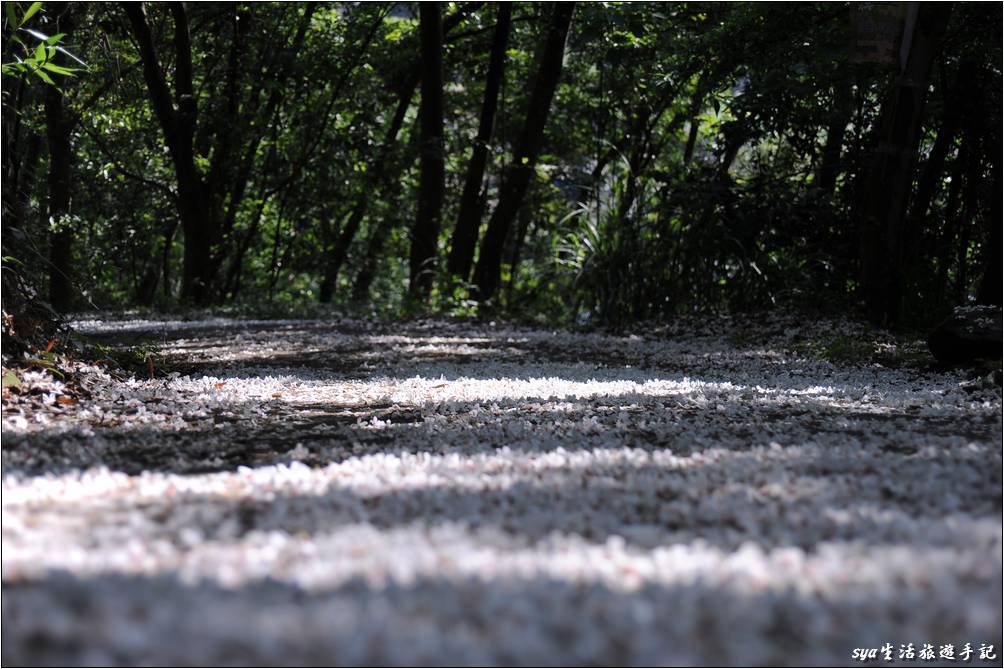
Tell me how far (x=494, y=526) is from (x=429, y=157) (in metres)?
9.30

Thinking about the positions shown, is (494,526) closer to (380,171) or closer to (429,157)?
(429,157)

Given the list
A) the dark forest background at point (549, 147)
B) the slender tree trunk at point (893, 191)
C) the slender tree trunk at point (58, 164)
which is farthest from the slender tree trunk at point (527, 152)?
the slender tree trunk at point (58, 164)

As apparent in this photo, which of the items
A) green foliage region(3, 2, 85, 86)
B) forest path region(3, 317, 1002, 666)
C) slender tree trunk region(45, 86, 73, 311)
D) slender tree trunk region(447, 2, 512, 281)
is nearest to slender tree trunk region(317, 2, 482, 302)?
slender tree trunk region(447, 2, 512, 281)

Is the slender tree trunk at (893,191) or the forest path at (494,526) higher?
the slender tree trunk at (893,191)

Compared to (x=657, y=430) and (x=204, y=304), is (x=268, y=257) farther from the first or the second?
(x=657, y=430)

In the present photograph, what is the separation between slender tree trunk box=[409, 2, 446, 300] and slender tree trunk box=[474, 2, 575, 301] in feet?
2.15

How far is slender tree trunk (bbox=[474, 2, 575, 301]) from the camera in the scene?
11.2m

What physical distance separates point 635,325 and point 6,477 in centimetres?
668

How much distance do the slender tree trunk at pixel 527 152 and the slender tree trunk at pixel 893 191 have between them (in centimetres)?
421

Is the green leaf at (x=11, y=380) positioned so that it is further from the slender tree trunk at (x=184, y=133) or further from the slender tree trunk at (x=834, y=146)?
the slender tree trunk at (x=184, y=133)

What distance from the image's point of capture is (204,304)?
12695 millimetres

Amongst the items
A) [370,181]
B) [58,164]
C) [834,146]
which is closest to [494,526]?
[834,146]

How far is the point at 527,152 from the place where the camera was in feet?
37.7

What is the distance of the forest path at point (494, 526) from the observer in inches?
57.0
